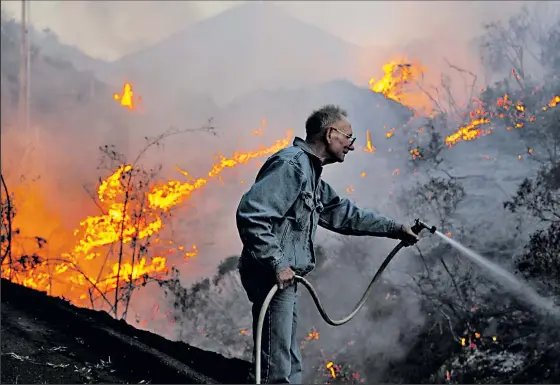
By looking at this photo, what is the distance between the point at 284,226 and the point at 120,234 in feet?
27.7

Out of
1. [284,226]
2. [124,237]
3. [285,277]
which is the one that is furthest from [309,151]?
[124,237]

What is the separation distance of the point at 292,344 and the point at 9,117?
16.0 meters

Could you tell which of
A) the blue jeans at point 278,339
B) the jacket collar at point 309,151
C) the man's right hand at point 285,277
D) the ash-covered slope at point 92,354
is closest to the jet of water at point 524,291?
the ash-covered slope at point 92,354

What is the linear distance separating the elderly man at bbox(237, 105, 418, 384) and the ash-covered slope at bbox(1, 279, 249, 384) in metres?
1.17

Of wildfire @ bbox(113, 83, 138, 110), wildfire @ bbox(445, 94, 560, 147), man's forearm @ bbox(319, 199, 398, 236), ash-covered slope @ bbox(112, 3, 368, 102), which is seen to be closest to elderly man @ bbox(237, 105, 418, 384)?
man's forearm @ bbox(319, 199, 398, 236)

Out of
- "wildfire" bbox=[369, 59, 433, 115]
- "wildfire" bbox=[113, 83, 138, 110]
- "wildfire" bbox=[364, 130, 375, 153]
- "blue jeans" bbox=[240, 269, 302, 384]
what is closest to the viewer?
"blue jeans" bbox=[240, 269, 302, 384]

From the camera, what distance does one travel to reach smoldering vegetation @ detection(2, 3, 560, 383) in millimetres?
7180

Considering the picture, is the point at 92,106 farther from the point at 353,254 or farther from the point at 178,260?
the point at 353,254

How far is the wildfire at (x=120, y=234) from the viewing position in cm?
1167

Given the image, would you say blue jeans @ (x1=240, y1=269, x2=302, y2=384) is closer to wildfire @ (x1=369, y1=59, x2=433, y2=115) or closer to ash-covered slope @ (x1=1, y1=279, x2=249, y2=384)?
ash-covered slope @ (x1=1, y1=279, x2=249, y2=384)

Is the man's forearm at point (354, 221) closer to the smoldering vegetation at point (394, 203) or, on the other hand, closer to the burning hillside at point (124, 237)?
the smoldering vegetation at point (394, 203)

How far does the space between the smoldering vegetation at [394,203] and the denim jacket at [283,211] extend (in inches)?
166

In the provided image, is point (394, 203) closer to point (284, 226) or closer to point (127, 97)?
point (284, 226)

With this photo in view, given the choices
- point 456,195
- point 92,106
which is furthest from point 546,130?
point 92,106
